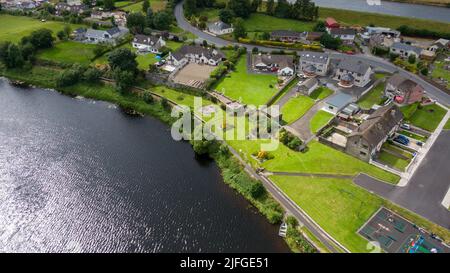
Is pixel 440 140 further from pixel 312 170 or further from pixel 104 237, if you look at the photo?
pixel 104 237

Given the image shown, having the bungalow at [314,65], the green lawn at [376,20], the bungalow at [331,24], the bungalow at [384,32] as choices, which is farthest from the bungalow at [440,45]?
the bungalow at [314,65]

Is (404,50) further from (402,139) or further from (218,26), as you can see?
(218,26)

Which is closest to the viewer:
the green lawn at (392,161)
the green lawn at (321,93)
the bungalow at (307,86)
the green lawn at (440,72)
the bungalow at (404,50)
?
the green lawn at (392,161)

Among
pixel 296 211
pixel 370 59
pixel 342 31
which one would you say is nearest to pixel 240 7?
pixel 342 31

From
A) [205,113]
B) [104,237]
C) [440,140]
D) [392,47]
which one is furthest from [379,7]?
[104,237]

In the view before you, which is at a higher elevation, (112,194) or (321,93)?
(321,93)

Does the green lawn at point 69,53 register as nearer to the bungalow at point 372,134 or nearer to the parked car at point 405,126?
the bungalow at point 372,134
